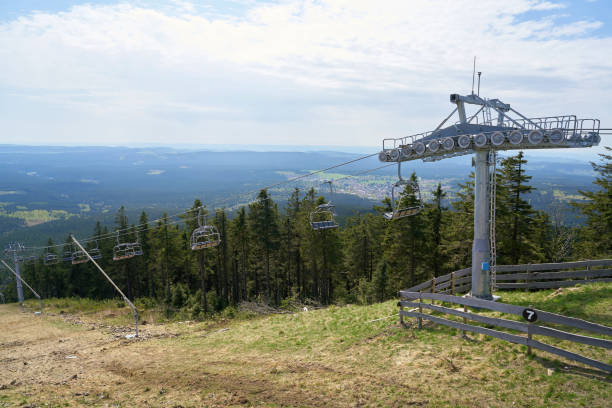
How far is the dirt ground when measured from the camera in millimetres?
8509

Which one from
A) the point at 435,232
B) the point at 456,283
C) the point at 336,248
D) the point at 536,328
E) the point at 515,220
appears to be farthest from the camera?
the point at 336,248

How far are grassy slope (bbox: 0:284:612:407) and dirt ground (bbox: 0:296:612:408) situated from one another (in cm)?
4

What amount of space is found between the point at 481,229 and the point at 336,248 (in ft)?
79.5

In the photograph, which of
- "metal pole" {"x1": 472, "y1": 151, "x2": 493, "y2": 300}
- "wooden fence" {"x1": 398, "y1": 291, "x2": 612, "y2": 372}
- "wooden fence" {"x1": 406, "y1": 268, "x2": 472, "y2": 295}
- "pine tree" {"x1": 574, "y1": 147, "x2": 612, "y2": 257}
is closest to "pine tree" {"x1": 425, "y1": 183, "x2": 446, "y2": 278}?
"pine tree" {"x1": 574, "y1": 147, "x2": 612, "y2": 257}

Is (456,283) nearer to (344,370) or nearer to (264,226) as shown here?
(344,370)

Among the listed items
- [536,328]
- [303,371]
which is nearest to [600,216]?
[536,328]

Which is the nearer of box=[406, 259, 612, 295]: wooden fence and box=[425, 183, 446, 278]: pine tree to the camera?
box=[406, 259, 612, 295]: wooden fence

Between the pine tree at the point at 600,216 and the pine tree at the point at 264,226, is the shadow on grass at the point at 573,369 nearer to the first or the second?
the pine tree at the point at 600,216

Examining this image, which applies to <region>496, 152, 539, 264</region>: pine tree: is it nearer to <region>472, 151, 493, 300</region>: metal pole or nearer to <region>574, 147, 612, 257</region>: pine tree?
<region>574, 147, 612, 257</region>: pine tree

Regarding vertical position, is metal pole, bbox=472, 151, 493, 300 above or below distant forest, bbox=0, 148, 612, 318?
above

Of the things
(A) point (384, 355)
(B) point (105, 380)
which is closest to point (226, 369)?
(B) point (105, 380)

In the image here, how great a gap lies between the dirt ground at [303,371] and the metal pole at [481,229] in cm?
375

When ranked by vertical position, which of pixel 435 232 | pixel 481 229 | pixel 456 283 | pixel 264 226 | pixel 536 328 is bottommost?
pixel 264 226

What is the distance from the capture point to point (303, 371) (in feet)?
37.1
